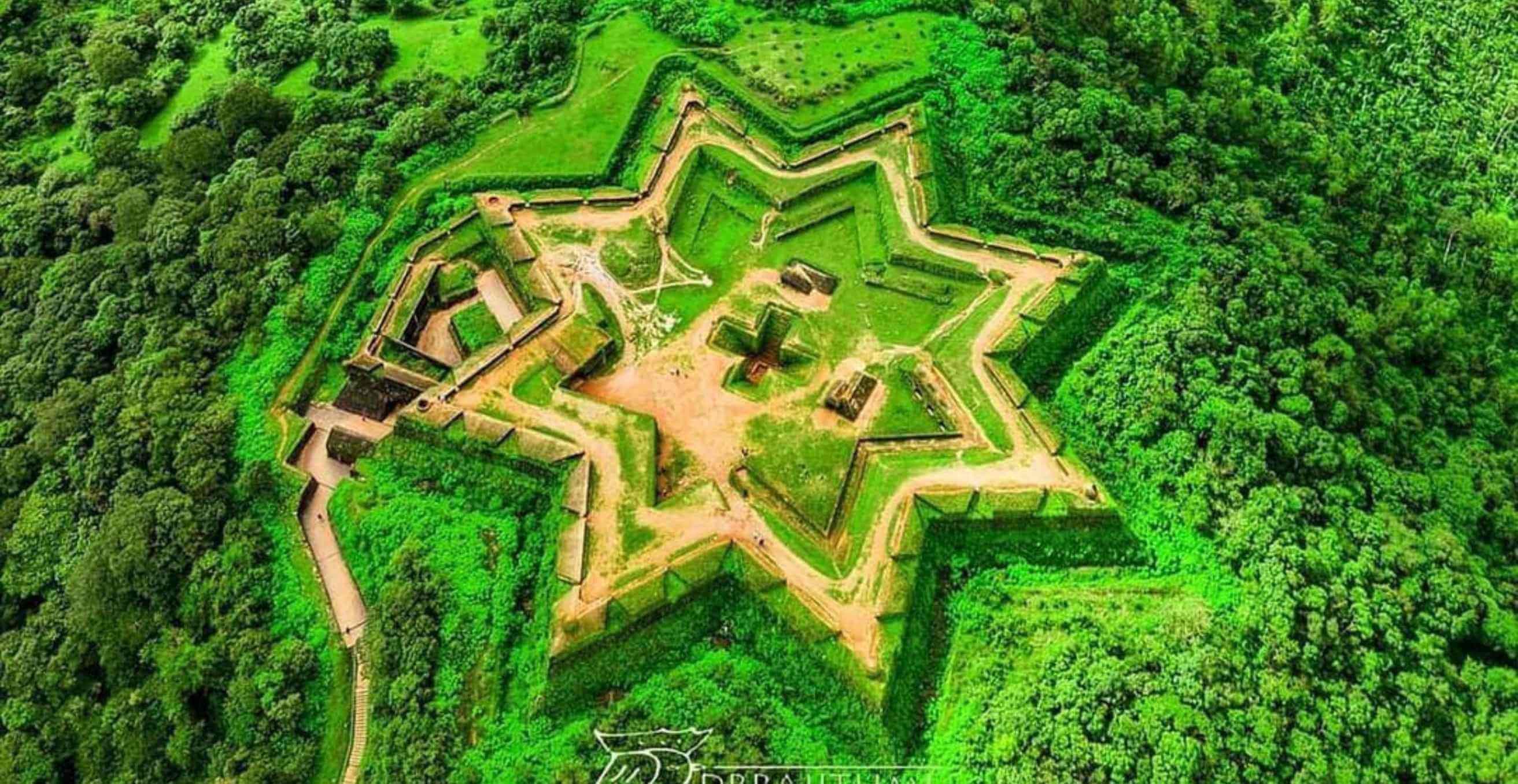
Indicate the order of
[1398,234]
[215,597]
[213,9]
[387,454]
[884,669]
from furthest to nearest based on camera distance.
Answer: [213,9]
[1398,234]
[387,454]
[215,597]
[884,669]

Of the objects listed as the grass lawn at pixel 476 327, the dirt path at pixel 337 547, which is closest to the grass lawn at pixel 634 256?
the grass lawn at pixel 476 327

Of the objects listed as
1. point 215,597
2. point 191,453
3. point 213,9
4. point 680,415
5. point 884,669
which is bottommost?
point 215,597

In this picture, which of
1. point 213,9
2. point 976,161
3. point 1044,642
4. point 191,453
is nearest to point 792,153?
point 976,161

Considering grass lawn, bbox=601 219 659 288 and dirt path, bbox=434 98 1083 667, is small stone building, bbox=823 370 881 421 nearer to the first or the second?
dirt path, bbox=434 98 1083 667

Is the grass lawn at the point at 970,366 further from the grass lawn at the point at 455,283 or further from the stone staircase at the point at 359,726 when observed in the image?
the stone staircase at the point at 359,726

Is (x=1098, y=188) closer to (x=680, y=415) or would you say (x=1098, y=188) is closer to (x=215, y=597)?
(x=680, y=415)

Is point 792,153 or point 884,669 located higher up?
point 792,153

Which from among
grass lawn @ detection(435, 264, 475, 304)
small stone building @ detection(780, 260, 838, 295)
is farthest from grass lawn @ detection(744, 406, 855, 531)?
grass lawn @ detection(435, 264, 475, 304)
